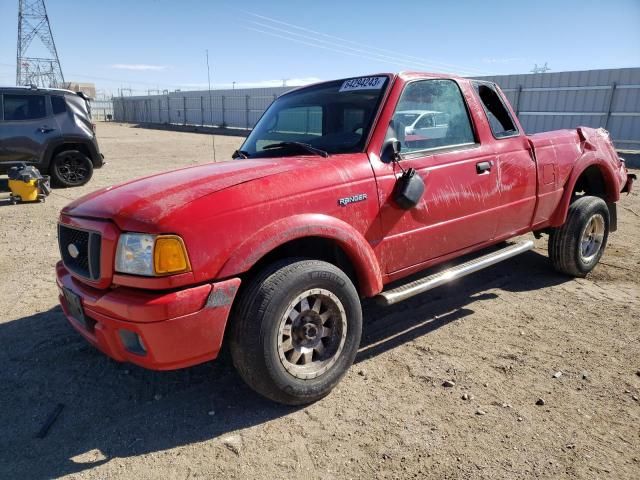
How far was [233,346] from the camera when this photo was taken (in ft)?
8.20

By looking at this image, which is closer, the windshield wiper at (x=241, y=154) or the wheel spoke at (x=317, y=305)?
the wheel spoke at (x=317, y=305)

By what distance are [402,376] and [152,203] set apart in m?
1.89

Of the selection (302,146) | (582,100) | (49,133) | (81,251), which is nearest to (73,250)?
(81,251)

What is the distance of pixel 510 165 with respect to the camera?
3.82 m

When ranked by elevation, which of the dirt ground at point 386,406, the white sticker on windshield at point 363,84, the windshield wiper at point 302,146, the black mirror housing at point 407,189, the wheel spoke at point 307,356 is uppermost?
the white sticker on windshield at point 363,84

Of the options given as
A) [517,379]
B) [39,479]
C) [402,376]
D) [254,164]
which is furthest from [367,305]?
[39,479]

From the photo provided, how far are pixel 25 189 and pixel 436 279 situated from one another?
791 cm

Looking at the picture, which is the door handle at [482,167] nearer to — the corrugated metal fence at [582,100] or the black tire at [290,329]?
the black tire at [290,329]

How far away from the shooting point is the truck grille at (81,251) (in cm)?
246

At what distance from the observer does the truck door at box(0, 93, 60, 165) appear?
28.7 ft

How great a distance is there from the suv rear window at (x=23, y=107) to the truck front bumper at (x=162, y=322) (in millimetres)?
8298

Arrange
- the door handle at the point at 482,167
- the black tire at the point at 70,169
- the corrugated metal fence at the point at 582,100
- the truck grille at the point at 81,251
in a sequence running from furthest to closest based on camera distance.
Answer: the corrugated metal fence at the point at 582,100, the black tire at the point at 70,169, the door handle at the point at 482,167, the truck grille at the point at 81,251

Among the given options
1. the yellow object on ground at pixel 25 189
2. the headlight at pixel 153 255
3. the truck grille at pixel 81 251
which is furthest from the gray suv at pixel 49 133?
the headlight at pixel 153 255

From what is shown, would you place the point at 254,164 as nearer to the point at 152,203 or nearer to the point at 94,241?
the point at 152,203
